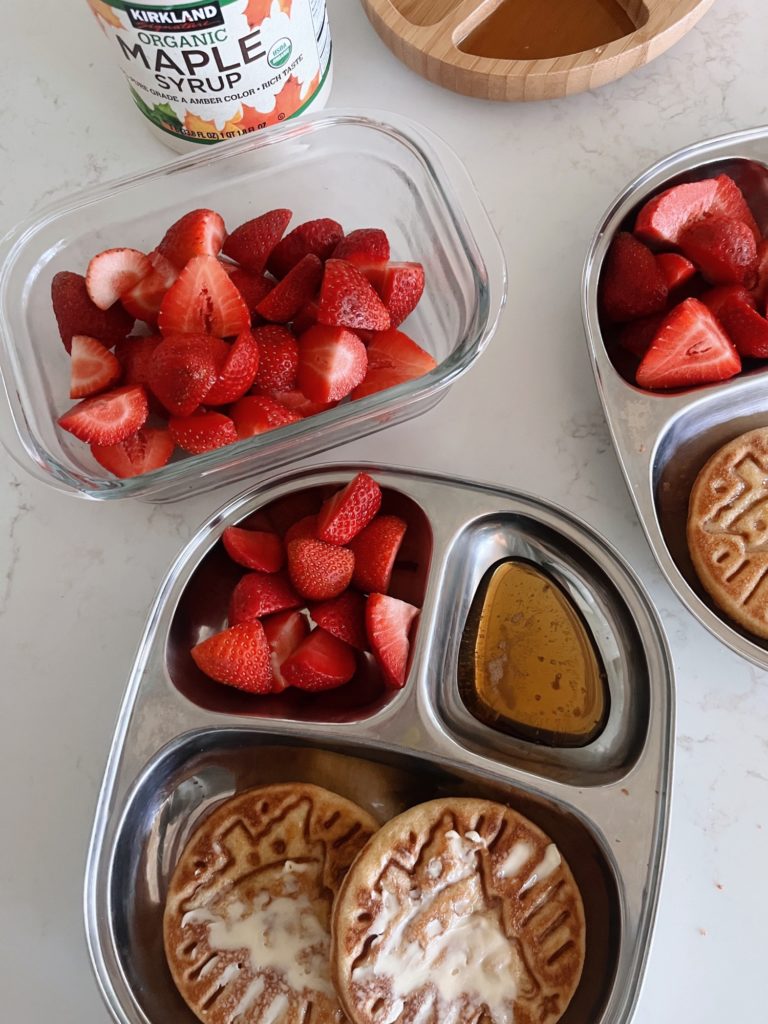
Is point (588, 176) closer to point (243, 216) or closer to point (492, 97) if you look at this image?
point (492, 97)

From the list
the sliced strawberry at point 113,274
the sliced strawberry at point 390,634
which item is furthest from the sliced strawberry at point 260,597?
the sliced strawberry at point 113,274

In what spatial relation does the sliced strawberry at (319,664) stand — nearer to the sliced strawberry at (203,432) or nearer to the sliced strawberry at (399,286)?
the sliced strawberry at (203,432)

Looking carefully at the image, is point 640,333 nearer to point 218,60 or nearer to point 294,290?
point 294,290

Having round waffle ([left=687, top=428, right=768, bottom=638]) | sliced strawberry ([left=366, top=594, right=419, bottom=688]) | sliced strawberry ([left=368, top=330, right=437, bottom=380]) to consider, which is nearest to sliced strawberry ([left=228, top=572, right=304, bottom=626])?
sliced strawberry ([left=366, top=594, right=419, bottom=688])

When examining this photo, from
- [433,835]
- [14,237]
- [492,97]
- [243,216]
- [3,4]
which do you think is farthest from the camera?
[3,4]

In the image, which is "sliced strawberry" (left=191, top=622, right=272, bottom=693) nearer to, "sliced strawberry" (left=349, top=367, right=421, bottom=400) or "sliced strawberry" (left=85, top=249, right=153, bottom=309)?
"sliced strawberry" (left=349, top=367, right=421, bottom=400)

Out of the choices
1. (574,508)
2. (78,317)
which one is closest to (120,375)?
(78,317)

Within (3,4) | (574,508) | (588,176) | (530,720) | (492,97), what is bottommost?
(530,720)
